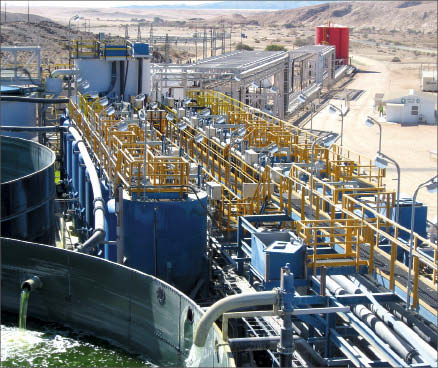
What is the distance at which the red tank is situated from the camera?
59.2m

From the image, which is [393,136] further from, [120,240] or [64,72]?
[120,240]

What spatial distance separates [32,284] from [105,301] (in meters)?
1.60

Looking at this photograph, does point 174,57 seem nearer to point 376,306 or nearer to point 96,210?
point 96,210

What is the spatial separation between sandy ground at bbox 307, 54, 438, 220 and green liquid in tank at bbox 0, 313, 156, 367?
23.3 ft

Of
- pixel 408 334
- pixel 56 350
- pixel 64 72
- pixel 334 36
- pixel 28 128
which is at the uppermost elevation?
pixel 334 36

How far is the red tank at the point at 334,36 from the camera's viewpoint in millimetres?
59219

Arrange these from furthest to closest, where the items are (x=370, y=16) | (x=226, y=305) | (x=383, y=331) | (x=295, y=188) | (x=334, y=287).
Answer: (x=370, y=16) → (x=295, y=188) → (x=334, y=287) → (x=383, y=331) → (x=226, y=305)

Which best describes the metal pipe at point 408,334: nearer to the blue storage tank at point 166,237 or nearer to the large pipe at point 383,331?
the large pipe at point 383,331

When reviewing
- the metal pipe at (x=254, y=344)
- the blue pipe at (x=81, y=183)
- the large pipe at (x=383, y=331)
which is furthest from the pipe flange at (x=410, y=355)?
the blue pipe at (x=81, y=183)

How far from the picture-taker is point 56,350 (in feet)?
40.9

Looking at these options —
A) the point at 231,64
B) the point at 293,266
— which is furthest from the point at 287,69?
the point at 293,266

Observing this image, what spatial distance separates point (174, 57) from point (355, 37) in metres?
43.3

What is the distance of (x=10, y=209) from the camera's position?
14.7 metres

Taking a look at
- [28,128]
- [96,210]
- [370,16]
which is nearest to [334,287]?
[96,210]
